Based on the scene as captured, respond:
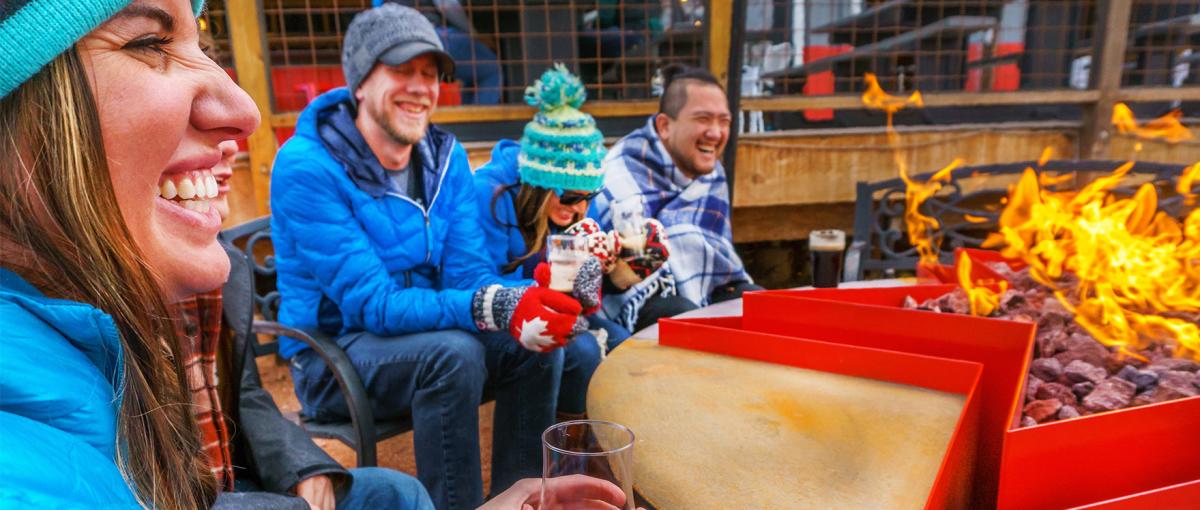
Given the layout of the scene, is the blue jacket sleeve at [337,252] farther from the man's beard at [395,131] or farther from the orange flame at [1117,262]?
the orange flame at [1117,262]

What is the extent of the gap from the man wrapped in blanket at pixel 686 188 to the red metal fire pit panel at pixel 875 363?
5.11 feet

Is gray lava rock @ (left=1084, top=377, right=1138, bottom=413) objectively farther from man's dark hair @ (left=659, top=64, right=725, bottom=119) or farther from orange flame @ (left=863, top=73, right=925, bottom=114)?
orange flame @ (left=863, top=73, right=925, bottom=114)

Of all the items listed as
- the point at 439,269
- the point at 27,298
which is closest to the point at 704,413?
the point at 27,298

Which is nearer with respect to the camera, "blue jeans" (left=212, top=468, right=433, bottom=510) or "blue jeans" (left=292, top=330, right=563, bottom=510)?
"blue jeans" (left=212, top=468, right=433, bottom=510)

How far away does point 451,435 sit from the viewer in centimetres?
210

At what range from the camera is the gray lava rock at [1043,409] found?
1207mm

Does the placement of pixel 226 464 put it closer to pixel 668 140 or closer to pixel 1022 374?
pixel 1022 374

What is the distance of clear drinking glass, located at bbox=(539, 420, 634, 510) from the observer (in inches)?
35.0

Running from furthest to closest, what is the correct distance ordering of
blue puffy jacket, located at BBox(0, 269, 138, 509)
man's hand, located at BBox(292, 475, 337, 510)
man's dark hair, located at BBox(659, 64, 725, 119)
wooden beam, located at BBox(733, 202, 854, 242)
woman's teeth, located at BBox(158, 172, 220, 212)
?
1. wooden beam, located at BBox(733, 202, 854, 242)
2. man's dark hair, located at BBox(659, 64, 725, 119)
3. man's hand, located at BBox(292, 475, 337, 510)
4. woman's teeth, located at BBox(158, 172, 220, 212)
5. blue puffy jacket, located at BBox(0, 269, 138, 509)

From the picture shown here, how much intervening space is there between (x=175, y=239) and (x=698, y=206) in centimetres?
295

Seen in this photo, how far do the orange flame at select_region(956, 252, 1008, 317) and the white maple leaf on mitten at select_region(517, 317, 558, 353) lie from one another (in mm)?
1172

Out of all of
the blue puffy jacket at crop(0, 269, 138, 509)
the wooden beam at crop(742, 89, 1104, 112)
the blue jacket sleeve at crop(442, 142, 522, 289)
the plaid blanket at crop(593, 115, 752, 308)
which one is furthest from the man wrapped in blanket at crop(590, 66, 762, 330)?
the blue puffy jacket at crop(0, 269, 138, 509)

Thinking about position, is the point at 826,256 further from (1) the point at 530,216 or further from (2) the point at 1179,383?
(1) the point at 530,216

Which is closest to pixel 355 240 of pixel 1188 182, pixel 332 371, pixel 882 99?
pixel 332 371
